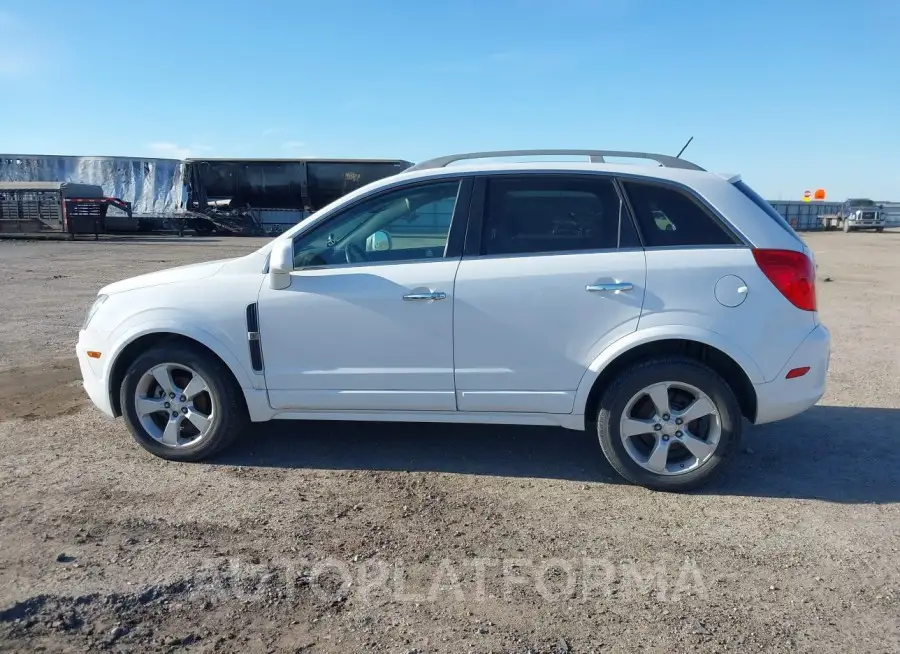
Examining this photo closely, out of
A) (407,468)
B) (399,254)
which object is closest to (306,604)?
(407,468)

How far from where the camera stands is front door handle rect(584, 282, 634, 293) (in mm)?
4102

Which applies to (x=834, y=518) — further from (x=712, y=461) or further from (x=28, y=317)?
(x=28, y=317)

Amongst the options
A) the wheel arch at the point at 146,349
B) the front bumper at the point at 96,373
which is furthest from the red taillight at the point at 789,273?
the front bumper at the point at 96,373

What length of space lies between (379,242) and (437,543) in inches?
74.2

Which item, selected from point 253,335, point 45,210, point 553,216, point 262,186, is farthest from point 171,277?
point 262,186

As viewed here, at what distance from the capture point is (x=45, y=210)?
30094mm

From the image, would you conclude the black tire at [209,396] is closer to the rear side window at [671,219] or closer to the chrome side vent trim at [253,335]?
the chrome side vent trim at [253,335]

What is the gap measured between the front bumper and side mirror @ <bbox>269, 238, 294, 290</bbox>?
1.27m

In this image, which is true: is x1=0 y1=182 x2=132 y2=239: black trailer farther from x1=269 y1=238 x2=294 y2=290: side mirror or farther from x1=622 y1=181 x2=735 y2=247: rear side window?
x1=622 y1=181 x2=735 y2=247: rear side window

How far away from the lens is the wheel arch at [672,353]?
411 cm

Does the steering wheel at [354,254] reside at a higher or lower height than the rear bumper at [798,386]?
higher

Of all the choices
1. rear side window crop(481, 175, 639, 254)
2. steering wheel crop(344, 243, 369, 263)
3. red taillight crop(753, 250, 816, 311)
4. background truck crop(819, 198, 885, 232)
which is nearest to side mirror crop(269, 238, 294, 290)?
steering wheel crop(344, 243, 369, 263)

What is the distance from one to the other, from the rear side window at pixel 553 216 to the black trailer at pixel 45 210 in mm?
30056

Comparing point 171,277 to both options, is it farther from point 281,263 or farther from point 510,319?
point 510,319
